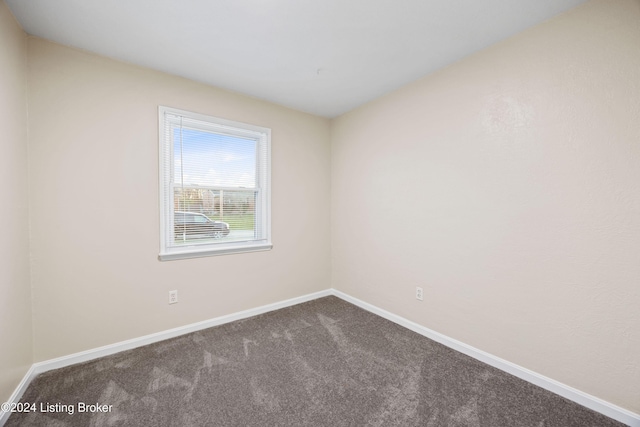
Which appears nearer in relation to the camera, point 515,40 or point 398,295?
point 515,40

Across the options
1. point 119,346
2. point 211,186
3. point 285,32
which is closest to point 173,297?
point 119,346

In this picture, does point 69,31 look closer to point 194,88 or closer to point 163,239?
point 194,88

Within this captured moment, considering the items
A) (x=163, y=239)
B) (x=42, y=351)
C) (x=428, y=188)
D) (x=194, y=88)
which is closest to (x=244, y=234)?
(x=163, y=239)

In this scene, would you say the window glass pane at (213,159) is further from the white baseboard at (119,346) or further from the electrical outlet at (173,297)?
the white baseboard at (119,346)

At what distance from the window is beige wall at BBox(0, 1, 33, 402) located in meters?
0.84

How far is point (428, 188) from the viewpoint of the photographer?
2.45 meters

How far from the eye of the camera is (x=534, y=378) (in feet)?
5.90

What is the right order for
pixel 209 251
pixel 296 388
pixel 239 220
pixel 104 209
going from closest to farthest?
pixel 296 388 < pixel 104 209 < pixel 209 251 < pixel 239 220

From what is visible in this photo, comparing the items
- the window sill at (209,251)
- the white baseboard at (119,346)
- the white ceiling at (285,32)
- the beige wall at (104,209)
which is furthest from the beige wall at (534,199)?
the beige wall at (104,209)

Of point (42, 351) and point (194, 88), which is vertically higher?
point (194, 88)

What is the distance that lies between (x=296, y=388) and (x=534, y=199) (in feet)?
7.00

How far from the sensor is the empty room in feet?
5.07

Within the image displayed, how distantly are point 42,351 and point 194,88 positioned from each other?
2.52 metres

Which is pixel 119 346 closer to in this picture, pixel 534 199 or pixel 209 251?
pixel 209 251
